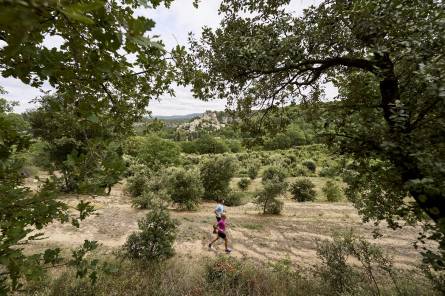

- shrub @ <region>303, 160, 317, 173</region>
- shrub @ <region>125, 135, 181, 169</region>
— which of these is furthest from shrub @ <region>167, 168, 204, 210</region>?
shrub @ <region>303, 160, 317, 173</region>

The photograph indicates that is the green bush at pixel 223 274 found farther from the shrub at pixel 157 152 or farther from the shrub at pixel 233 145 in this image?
the shrub at pixel 233 145

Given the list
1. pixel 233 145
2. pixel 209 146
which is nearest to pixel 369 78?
pixel 209 146

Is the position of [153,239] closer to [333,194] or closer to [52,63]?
[52,63]

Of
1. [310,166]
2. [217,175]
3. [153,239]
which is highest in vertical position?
[217,175]

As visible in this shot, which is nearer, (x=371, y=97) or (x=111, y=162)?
(x=111, y=162)

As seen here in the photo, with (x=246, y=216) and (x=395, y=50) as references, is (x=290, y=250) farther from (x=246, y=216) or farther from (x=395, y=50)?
(x=395, y=50)

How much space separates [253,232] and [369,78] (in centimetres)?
1117

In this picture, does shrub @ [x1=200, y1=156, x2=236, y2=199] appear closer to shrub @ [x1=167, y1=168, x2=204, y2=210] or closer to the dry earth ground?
shrub @ [x1=167, y1=168, x2=204, y2=210]

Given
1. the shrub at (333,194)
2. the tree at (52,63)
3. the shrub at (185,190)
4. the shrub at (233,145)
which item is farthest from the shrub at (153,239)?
the shrub at (233,145)

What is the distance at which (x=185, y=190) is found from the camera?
65.7 ft

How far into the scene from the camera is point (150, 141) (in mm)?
38688

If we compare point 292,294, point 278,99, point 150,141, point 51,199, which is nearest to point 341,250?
point 292,294

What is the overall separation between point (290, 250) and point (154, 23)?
12.5 m

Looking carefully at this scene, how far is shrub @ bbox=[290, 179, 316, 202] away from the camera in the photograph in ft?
80.3
